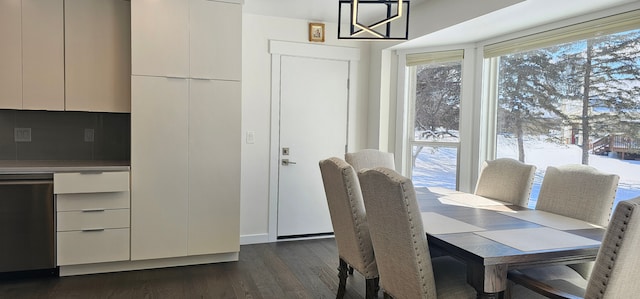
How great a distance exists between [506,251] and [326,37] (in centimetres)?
313

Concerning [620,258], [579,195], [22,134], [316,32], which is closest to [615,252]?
[620,258]

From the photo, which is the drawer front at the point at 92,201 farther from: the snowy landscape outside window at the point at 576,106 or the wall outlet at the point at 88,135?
the snowy landscape outside window at the point at 576,106

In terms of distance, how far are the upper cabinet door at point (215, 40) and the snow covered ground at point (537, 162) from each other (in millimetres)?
2078

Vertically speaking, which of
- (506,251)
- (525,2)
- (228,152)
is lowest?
(506,251)

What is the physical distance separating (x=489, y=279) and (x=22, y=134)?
3635 millimetres

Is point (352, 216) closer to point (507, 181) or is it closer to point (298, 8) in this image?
point (507, 181)

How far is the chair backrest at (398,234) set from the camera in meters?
1.85

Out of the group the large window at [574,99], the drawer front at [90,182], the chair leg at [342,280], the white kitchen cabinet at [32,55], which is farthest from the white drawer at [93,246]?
the large window at [574,99]

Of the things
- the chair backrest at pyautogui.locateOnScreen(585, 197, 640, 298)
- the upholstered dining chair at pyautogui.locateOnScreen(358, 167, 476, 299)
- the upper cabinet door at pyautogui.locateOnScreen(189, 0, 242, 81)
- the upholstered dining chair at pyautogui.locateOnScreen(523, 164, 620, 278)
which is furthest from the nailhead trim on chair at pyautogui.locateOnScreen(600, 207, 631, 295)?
the upper cabinet door at pyautogui.locateOnScreen(189, 0, 242, 81)

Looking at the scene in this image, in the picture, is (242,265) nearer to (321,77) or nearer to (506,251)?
(321,77)

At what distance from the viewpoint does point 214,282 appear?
315 centimetres

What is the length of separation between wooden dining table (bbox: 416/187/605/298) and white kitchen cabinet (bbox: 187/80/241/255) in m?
1.63

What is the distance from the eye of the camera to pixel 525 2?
2.73 metres

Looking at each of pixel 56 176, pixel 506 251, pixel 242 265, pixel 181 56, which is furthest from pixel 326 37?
pixel 506 251
